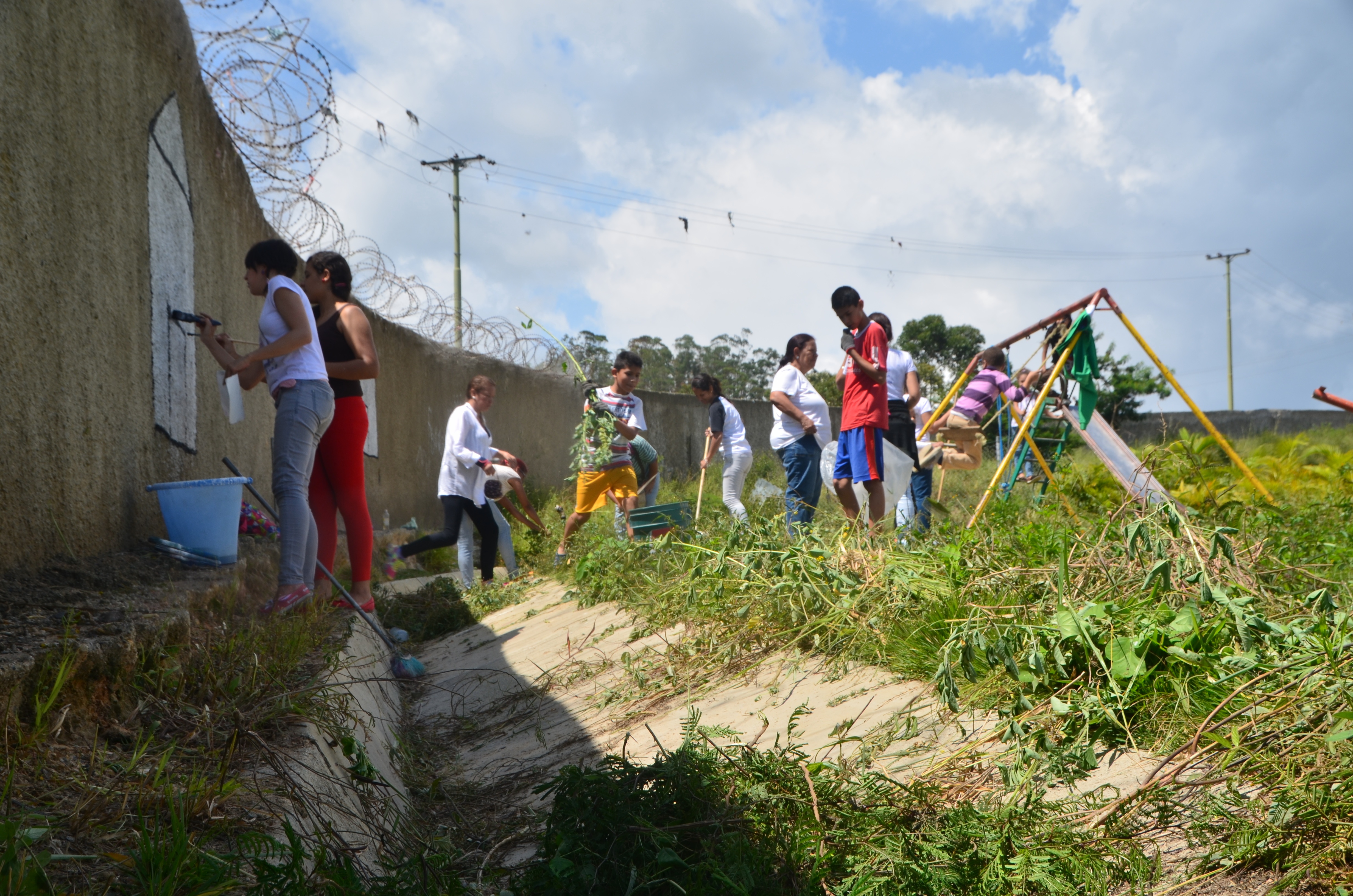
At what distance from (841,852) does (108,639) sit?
→ 177 centimetres

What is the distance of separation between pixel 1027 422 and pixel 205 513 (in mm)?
4088

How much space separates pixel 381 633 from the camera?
439 centimetres

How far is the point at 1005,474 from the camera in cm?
665

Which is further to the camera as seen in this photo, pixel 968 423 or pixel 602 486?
pixel 602 486

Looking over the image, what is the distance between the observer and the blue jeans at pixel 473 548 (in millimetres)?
6910

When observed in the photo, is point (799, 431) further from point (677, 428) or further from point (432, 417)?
point (677, 428)

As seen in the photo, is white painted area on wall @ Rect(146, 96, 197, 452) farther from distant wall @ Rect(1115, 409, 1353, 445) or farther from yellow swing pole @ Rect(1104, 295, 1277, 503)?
distant wall @ Rect(1115, 409, 1353, 445)

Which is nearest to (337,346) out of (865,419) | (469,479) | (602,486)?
(469,479)

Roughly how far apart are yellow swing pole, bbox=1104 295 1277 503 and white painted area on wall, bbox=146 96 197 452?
514 cm

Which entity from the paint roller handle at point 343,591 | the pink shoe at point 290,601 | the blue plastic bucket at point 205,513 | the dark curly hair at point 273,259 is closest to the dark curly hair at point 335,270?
the dark curly hair at point 273,259

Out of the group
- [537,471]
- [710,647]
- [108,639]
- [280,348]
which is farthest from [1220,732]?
[537,471]

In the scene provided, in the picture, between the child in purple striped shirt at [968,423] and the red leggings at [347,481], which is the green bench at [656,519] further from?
the red leggings at [347,481]

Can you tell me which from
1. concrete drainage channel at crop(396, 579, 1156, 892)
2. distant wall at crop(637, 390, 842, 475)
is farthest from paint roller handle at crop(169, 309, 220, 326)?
distant wall at crop(637, 390, 842, 475)

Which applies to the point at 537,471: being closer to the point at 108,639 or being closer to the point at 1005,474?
the point at 1005,474
